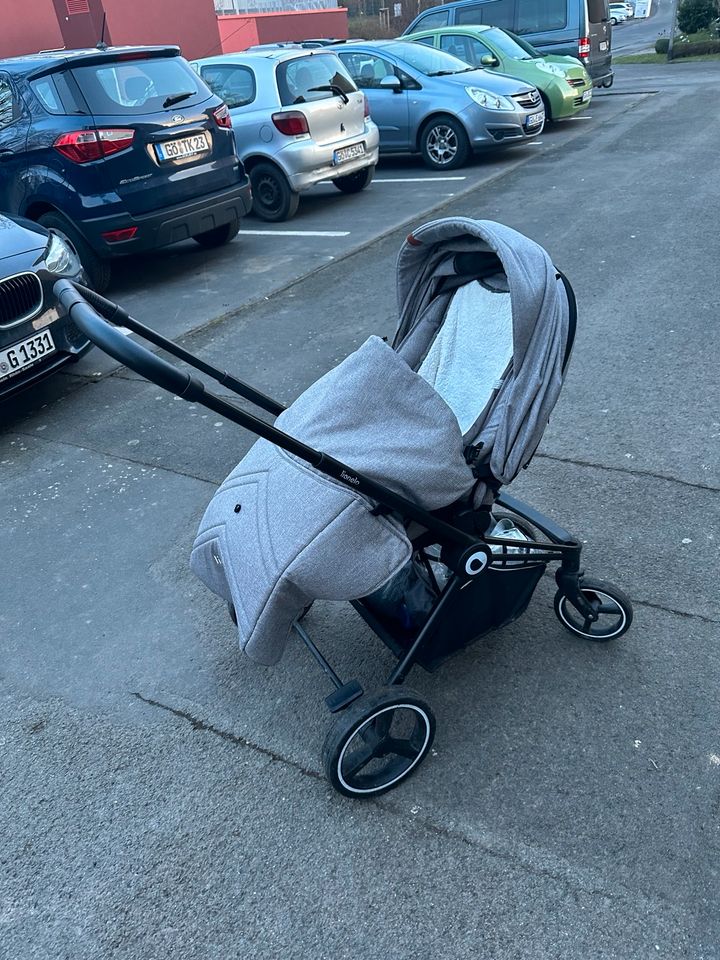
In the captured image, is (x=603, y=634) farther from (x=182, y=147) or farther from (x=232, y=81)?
(x=232, y=81)

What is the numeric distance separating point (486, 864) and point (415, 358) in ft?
5.77

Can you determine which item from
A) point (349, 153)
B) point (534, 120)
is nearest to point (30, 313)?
point (349, 153)

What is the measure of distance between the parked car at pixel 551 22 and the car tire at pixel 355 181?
612cm

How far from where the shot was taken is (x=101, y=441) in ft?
16.4

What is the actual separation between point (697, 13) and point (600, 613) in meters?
31.1

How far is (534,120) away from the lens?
37.6 feet

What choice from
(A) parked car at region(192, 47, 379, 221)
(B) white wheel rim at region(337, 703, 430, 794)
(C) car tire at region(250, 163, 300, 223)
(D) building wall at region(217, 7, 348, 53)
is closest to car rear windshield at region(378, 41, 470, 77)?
(A) parked car at region(192, 47, 379, 221)

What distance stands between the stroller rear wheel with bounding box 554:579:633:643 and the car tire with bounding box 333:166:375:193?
8.58 m

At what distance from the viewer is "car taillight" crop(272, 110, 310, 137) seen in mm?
9109

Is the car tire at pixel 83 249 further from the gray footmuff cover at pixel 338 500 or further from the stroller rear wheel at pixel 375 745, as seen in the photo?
the stroller rear wheel at pixel 375 745

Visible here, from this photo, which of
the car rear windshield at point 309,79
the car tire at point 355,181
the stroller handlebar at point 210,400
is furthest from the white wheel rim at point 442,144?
the stroller handlebar at point 210,400

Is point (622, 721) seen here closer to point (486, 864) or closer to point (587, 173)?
point (486, 864)

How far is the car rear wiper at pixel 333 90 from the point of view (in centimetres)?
938

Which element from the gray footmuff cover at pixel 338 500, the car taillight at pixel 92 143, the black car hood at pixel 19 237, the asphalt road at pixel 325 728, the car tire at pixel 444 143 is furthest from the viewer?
the car tire at pixel 444 143
